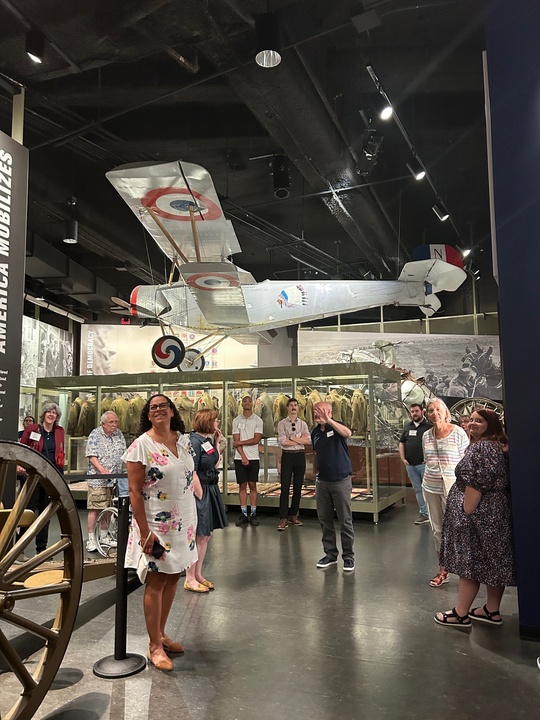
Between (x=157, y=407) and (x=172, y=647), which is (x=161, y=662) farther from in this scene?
(x=157, y=407)

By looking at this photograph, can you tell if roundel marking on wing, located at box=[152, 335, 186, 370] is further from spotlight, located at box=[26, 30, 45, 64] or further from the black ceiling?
A: spotlight, located at box=[26, 30, 45, 64]

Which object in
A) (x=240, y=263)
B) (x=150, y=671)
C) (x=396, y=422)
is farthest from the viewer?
(x=240, y=263)

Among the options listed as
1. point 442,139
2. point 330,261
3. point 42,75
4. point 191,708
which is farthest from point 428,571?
point 330,261

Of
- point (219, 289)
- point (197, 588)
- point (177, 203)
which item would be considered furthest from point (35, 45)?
point (219, 289)

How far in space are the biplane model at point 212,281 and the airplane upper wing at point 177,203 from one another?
0.04 feet

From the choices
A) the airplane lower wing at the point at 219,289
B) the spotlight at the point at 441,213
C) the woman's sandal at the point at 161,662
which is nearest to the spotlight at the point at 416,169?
the spotlight at the point at 441,213

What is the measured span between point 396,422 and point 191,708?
7659mm

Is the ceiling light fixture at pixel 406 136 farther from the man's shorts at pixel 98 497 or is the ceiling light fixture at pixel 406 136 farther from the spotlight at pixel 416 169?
the man's shorts at pixel 98 497

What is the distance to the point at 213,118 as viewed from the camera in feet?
26.1

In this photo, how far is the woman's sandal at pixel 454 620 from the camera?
3.60 metres

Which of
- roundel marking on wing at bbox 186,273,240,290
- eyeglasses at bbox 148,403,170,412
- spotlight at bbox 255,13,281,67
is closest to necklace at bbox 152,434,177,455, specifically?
eyeglasses at bbox 148,403,170,412

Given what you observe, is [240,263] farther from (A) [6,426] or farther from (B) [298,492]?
(A) [6,426]

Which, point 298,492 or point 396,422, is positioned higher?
point 396,422

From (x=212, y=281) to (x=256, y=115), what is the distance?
2.80m
